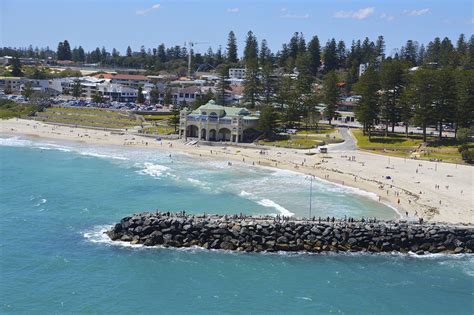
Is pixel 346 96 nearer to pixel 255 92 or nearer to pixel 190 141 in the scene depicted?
pixel 255 92

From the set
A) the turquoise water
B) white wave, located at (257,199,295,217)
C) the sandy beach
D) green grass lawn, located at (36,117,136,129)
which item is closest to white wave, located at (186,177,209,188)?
the turquoise water

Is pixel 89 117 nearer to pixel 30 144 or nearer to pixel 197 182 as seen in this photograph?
pixel 30 144

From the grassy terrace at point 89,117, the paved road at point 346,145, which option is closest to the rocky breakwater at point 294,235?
the paved road at point 346,145

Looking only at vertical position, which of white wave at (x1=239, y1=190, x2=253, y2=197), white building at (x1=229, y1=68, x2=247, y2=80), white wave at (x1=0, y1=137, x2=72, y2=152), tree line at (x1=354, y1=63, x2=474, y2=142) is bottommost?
white wave at (x1=239, y1=190, x2=253, y2=197)

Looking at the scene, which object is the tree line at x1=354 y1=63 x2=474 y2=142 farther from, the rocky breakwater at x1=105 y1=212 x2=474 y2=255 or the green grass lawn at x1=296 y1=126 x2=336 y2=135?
the rocky breakwater at x1=105 y1=212 x2=474 y2=255

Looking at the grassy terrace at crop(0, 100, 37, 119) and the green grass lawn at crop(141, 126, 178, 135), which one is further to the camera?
the grassy terrace at crop(0, 100, 37, 119)
